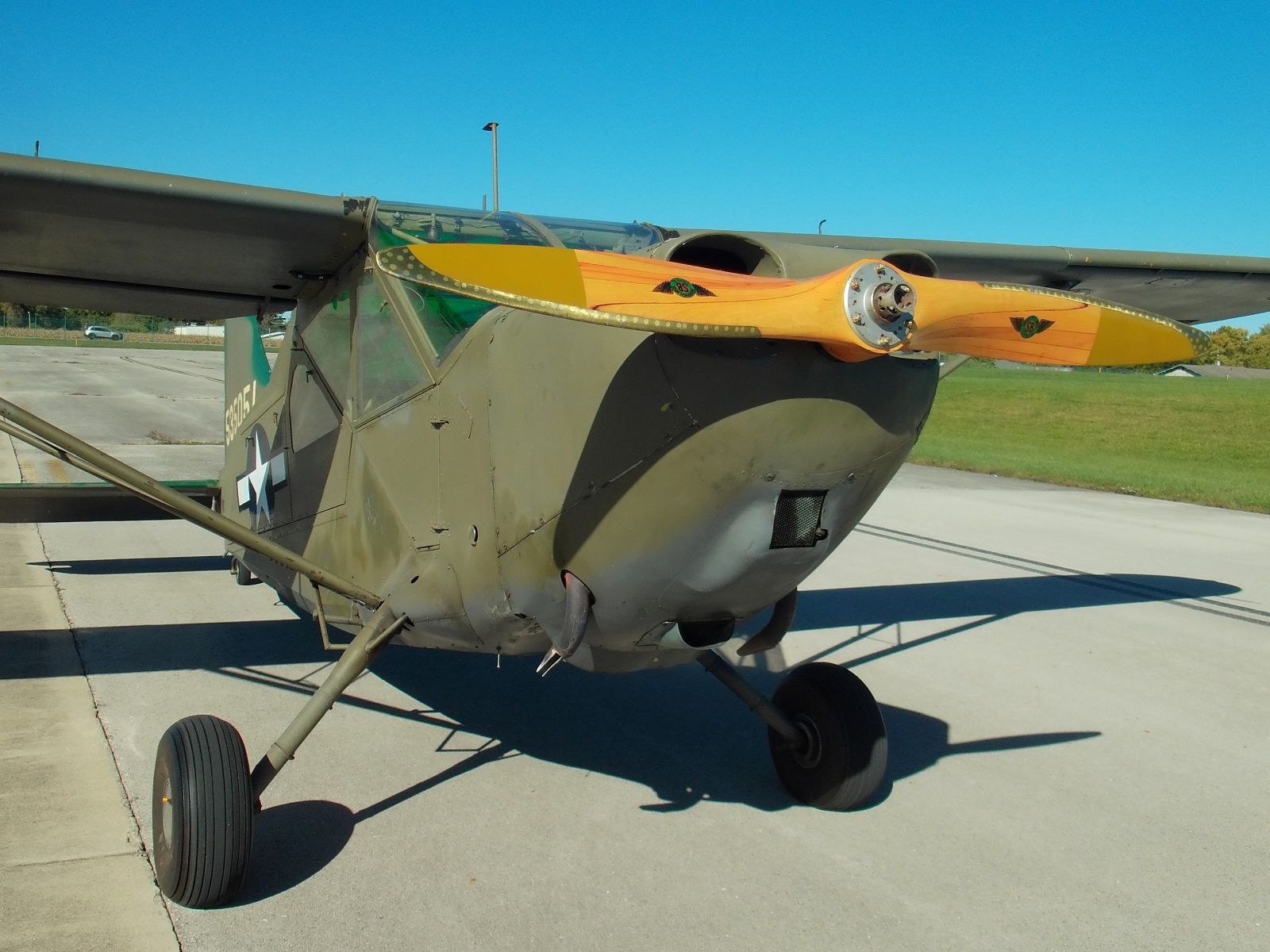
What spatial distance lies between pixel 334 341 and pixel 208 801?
2163 millimetres

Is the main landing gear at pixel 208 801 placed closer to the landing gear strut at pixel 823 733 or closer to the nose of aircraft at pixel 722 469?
the nose of aircraft at pixel 722 469

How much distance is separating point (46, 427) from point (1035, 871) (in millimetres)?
4390

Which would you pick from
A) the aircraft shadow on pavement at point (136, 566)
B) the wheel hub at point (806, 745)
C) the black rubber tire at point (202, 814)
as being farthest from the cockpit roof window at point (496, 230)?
the aircraft shadow on pavement at point (136, 566)

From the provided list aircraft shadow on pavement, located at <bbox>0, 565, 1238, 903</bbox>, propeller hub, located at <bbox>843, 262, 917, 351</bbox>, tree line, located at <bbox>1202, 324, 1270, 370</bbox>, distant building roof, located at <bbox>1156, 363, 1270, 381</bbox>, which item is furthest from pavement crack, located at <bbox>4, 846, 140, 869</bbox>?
tree line, located at <bbox>1202, 324, 1270, 370</bbox>

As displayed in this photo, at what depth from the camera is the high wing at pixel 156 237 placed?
4129 mm

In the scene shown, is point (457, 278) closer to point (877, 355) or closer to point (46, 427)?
point (877, 355)

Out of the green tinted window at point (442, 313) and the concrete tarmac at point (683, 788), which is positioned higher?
the green tinted window at point (442, 313)

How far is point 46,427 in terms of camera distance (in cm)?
435

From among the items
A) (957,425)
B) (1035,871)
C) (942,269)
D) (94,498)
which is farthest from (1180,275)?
(957,425)

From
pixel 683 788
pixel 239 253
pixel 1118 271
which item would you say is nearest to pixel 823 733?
pixel 683 788

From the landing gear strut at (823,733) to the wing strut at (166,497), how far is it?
62.7 inches

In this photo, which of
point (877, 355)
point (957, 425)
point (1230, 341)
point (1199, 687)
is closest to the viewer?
point (877, 355)

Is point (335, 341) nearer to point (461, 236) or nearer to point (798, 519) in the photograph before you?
point (461, 236)

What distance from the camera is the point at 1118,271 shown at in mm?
6180
